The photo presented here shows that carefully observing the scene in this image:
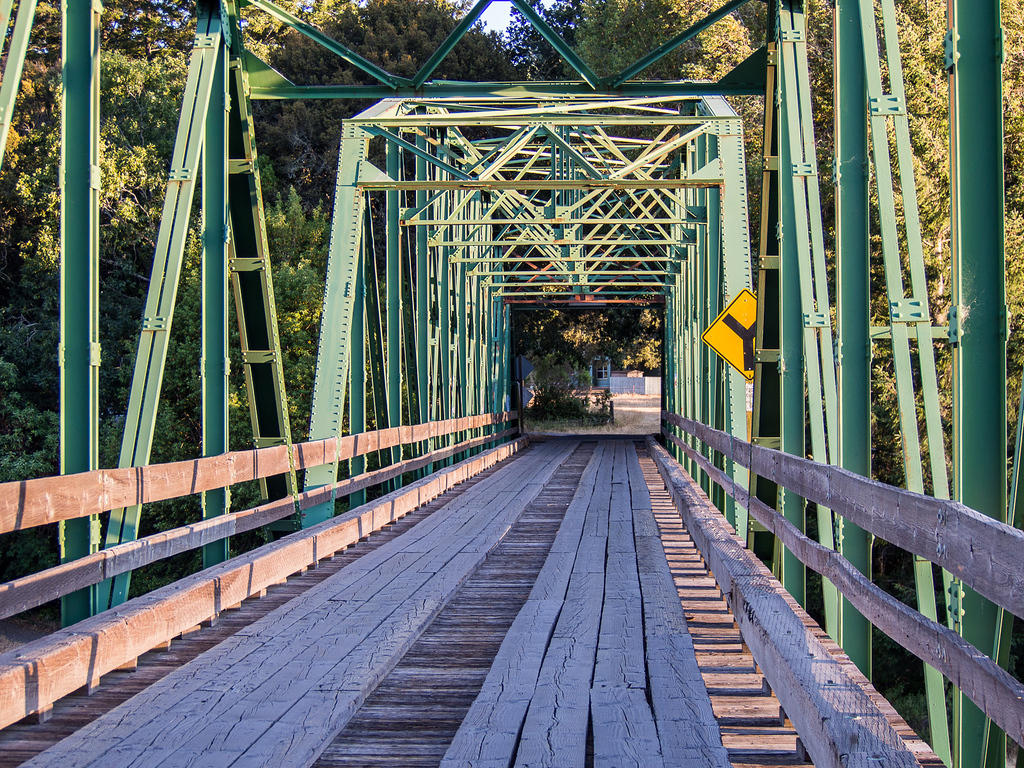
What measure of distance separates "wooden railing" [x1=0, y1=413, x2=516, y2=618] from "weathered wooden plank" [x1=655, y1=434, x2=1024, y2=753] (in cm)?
282

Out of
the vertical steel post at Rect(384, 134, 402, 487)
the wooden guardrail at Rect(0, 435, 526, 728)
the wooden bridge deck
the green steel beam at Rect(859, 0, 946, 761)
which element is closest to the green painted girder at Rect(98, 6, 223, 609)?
the wooden guardrail at Rect(0, 435, 526, 728)

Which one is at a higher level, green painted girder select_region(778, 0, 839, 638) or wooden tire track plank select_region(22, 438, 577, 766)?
green painted girder select_region(778, 0, 839, 638)

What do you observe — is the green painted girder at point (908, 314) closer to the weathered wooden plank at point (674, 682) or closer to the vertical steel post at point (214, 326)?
the weathered wooden plank at point (674, 682)

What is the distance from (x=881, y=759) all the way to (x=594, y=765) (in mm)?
993

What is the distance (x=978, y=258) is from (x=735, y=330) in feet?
21.6

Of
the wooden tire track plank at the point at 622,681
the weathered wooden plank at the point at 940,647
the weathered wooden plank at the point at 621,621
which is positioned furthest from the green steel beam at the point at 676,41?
the weathered wooden plank at the point at 940,647

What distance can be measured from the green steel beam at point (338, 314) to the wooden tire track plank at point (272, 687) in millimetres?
2177

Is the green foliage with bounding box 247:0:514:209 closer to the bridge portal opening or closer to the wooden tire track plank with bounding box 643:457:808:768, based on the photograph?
the bridge portal opening

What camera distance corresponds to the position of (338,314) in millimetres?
9398

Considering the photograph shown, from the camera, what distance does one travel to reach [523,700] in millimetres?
3771

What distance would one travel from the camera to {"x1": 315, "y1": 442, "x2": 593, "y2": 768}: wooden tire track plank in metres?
3.39

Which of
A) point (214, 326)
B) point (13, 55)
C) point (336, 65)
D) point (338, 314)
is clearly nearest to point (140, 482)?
point (13, 55)

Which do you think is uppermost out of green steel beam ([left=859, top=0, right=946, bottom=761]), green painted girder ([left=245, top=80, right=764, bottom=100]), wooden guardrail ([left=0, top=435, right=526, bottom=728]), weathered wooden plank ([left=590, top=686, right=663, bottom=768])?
green painted girder ([left=245, top=80, right=764, bottom=100])

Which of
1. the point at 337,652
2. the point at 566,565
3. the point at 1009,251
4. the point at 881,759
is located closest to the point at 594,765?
the point at 881,759
